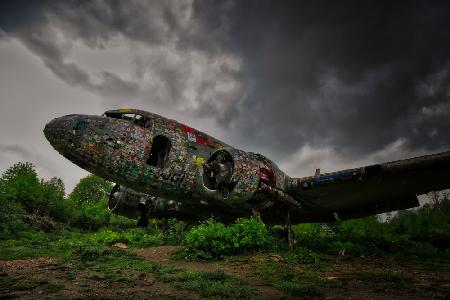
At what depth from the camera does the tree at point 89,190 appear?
220 feet

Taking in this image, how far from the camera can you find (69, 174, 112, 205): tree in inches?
2638

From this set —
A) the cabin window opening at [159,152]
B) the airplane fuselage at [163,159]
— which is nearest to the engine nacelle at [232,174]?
the airplane fuselage at [163,159]

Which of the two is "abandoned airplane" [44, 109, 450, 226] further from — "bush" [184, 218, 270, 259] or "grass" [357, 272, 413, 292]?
"grass" [357, 272, 413, 292]

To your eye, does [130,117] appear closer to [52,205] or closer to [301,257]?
[301,257]

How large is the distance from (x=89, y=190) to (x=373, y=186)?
227 feet

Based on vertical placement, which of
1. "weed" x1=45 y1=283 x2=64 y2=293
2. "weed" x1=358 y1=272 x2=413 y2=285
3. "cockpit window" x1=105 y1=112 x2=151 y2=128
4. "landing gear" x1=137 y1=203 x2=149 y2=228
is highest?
"cockpit window" x1=105 y1=112 x2=151 y2=128

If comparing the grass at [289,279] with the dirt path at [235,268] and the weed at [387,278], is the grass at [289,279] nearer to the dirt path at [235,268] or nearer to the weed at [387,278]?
the dirt path at [235,268]

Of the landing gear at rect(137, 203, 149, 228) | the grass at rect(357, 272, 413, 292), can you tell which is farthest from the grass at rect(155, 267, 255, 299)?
the landing gear at rect(137, 203, 149, 228)

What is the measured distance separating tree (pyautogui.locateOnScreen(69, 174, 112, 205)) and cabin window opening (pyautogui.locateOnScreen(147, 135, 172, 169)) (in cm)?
6240

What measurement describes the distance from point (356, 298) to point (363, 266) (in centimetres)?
394

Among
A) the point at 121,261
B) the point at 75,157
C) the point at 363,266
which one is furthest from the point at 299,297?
the point at 75,157

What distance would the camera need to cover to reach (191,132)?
10547mm

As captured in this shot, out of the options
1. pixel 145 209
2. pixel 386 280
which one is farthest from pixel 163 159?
pixel 386 280

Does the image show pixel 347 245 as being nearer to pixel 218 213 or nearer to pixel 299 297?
pixel 218 213
